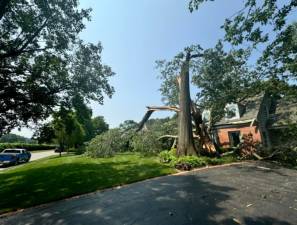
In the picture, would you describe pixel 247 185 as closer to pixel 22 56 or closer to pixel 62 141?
pixel 22 56

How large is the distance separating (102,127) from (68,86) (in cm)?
5949

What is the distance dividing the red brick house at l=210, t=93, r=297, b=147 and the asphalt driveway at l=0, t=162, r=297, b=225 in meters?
10.7

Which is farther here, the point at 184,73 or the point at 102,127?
the point at 102,127

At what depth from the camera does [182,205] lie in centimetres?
618

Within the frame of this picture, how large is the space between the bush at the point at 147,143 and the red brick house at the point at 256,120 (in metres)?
7.18

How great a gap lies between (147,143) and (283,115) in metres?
12.3

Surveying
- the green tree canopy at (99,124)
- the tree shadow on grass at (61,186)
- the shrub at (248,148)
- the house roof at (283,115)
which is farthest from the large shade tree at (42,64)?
the green tree canopy at (99,124)

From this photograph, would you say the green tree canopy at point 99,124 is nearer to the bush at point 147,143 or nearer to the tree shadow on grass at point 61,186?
the bush at point 147,143

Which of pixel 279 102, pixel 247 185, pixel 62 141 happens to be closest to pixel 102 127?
pixel 62 141

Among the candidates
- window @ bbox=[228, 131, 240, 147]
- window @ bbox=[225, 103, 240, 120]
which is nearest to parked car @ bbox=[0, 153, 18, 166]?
window @ bbox=[225, 103, 240, 120]

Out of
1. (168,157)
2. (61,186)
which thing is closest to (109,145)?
(168,157)

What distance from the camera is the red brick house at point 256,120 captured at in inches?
738

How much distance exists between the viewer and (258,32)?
21.8ft

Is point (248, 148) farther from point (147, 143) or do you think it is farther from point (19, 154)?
point (19, 154)
